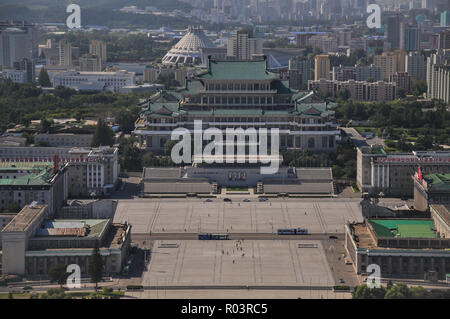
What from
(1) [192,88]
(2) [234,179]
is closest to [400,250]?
(2) [234,179]

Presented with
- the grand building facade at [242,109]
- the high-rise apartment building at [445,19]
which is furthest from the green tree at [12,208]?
the high-rise apartment building at [445,19]

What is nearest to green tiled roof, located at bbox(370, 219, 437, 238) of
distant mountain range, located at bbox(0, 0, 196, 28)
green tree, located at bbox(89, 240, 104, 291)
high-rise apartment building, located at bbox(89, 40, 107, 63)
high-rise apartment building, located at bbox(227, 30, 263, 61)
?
green tree, located at bbox(89, 240, 104, 291)

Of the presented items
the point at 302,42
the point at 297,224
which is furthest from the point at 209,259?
the point at 302,42

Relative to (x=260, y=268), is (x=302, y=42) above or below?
above

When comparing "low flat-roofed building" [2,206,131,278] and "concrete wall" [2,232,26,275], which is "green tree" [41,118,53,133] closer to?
"low flat-roofed building" [2,206,131,278]

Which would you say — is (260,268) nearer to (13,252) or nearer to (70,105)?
(13,252)

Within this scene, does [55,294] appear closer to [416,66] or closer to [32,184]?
[32,184]

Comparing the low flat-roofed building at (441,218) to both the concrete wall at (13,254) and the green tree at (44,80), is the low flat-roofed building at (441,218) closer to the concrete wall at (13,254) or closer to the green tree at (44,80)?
the concrete wall at (13,254)
